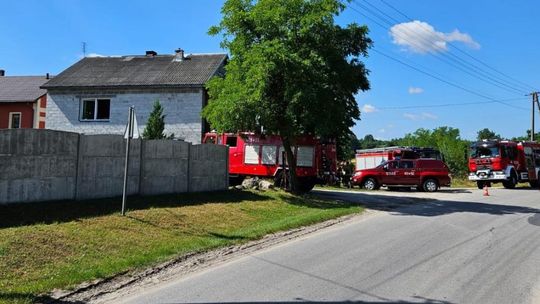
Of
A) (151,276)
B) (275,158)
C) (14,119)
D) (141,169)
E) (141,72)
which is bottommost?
(151,276)

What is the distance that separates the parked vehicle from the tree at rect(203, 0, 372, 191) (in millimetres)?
11420

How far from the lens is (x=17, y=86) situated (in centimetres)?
4075

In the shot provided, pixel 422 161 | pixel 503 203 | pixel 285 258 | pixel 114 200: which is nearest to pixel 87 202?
pixel 114 200

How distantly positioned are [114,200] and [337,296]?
883cm

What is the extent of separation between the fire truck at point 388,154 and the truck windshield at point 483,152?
386cm

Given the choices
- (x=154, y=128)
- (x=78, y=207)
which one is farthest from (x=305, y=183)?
(x=78, y=207)

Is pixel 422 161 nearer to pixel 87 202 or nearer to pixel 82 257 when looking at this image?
pixel 87 202

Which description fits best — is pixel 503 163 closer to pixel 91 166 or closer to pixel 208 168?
pixel 208 168

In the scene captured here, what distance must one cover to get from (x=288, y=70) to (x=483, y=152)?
2063 centimetres

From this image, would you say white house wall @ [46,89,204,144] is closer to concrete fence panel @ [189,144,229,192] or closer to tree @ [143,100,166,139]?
tree @ [143,100,166,139]

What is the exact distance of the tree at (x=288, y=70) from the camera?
1759 centimetres

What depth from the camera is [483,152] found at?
32969mm

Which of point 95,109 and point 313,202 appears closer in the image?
point 313,202

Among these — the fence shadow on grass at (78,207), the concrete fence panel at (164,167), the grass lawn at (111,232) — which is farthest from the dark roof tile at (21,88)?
the grass lawn at (111,232)
